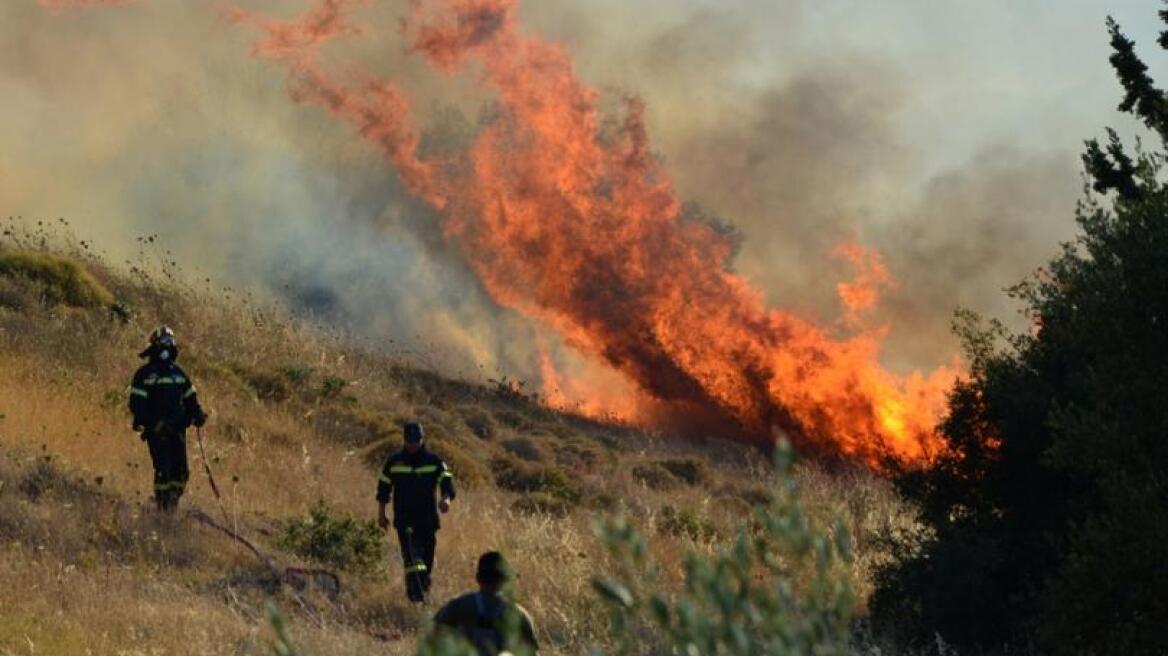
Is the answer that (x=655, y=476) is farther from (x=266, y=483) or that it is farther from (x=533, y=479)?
(x=266, y=483)

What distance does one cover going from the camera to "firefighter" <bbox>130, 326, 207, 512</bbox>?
1683 cm

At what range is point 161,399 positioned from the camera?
55.6 feet

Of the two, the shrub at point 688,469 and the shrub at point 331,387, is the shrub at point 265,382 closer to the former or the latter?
the shrub at point 331,387

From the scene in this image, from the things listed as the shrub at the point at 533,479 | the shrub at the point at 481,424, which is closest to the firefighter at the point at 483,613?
the shrub at the point at 533,479

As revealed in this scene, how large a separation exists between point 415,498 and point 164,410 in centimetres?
381

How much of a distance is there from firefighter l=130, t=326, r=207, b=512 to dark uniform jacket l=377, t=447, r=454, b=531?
10.1 ft

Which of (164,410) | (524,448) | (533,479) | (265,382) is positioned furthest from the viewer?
(524,448)

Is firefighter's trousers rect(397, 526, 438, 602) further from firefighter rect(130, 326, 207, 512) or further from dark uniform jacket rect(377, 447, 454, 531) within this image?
firefighter rect(130, 326, 207, 512)

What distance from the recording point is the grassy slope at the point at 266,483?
43.2 ft

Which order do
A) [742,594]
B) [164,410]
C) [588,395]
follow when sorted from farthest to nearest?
[588,395] → [164,410] → [742,594]

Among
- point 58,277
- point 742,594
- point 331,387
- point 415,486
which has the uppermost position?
point 58,277

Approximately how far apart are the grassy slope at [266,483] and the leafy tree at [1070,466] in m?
1.39

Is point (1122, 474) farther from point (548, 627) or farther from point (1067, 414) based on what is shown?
point (548, 627)

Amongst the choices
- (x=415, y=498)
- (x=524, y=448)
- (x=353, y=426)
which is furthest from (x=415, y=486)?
(x=524, y=448)
